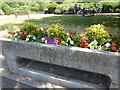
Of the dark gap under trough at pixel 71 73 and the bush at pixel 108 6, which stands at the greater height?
the bush at pixel 108 6

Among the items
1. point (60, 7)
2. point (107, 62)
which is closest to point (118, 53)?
point (107, 62)

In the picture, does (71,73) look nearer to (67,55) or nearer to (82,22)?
(67,55)

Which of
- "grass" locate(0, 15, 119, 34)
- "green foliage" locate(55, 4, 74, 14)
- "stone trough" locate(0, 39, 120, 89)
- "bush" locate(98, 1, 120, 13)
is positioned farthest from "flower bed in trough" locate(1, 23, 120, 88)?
"bush" locate(98, 1, 120, 13)

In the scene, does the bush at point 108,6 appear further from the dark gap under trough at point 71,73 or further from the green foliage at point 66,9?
the dark gap under trough at point 71,73

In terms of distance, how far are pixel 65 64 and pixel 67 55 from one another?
21 centimetres

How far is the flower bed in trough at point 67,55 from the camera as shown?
2157mm

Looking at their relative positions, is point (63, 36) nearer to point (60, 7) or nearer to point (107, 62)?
point (107, 62)

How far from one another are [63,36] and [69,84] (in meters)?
1.09

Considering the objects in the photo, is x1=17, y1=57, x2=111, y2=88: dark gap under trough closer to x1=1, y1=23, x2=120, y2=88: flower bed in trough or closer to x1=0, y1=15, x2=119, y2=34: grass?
x1=1, y1=23, x2=120, y2=88: flower bed in trough

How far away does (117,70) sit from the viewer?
2051 millimetres

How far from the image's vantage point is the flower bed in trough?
7.08 ft

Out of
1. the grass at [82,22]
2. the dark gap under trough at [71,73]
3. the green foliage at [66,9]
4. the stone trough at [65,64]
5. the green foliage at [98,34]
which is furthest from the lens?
the green foliage at [66,9]

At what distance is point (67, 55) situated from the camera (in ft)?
7.73

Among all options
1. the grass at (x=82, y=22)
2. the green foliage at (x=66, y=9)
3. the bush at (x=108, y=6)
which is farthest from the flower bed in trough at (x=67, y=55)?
the bush at (x=108, y=6)
